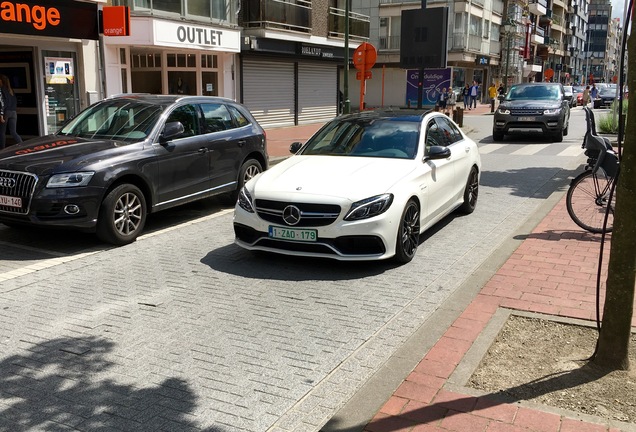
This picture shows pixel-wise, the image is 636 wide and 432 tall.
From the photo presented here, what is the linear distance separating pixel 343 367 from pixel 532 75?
83.2 meters

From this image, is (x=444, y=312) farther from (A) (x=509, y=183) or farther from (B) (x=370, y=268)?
(A) (x=509, y=183)

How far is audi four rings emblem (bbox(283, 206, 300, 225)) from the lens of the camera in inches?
239

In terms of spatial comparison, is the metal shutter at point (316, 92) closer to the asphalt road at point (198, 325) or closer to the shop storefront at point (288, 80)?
the shop storefront at point (288, 80)

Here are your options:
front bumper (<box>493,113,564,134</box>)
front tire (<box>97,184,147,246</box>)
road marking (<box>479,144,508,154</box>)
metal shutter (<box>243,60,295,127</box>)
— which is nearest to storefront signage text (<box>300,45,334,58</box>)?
metal shutter (<box>243,60,295,127</box>)

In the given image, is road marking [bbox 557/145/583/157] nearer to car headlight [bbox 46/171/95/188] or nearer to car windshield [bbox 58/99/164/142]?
car windshield [bbox 58/99/164/142]

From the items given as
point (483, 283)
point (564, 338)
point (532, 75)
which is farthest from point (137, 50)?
point (532, 75)

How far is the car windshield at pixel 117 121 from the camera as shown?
26.4ft

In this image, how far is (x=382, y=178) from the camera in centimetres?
638

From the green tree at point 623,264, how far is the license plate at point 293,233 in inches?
114

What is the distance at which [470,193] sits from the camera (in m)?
9.02

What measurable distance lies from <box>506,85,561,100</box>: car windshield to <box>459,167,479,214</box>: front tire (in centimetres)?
1254

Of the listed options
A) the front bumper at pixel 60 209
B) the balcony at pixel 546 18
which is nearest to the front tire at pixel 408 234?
the front bumper at pixel 60 209

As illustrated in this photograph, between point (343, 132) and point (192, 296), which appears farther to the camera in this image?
point (343, 132)

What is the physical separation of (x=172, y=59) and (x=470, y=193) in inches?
591
